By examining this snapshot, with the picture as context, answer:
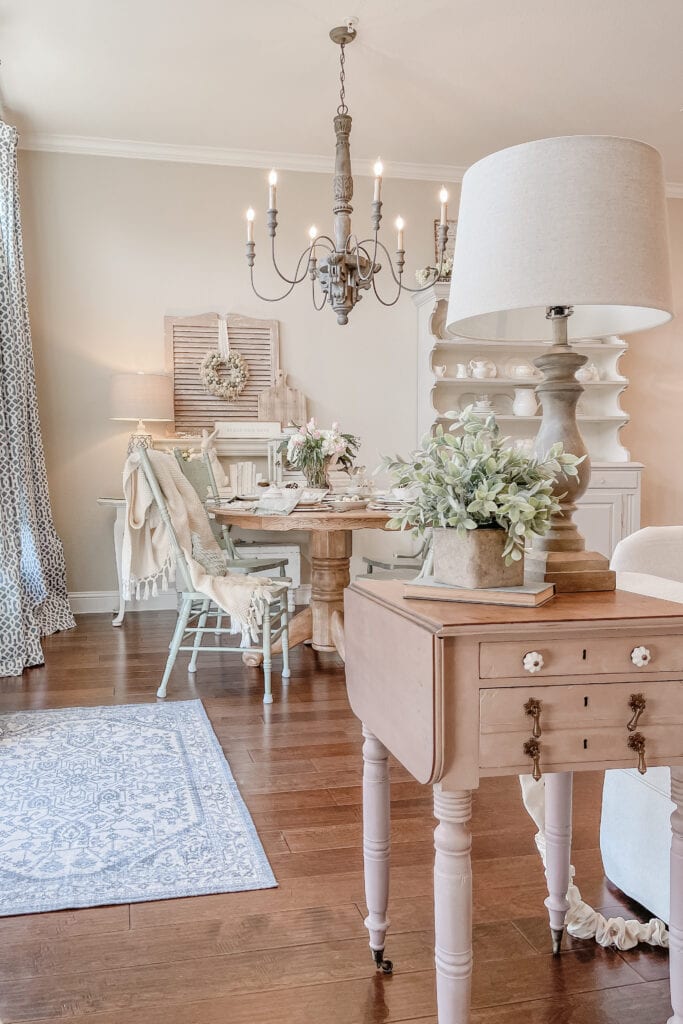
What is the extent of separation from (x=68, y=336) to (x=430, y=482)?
4.69 m

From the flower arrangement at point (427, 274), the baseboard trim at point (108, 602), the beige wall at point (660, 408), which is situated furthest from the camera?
the beige wall at point (660, 408)

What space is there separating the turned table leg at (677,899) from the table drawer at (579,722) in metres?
0.11

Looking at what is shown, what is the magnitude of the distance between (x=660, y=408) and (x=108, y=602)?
13.9 feet

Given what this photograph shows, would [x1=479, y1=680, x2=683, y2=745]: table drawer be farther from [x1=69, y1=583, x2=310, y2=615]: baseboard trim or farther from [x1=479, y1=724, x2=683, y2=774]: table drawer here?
[x1=69, y1=583, x2=310, y2=615]: baseboard trim

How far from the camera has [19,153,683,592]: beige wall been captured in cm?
545

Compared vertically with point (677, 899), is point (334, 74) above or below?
above

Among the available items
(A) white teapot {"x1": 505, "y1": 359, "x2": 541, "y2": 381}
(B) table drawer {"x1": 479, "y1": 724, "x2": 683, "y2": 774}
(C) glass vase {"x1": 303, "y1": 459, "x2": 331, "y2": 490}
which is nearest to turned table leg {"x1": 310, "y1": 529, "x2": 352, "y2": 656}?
(C) glass vase {"x1": 303, "y1": 459, "x2": 331, "y2": 490}

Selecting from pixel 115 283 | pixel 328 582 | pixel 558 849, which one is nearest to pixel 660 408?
pixel 328 582

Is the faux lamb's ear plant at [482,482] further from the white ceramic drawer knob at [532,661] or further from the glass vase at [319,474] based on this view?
the glass vase at [319,474]

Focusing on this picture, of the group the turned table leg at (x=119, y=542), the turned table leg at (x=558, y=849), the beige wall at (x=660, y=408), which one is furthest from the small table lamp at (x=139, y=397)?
the turned table leg at (x=558, y=849)

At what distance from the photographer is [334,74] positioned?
4.47 meters

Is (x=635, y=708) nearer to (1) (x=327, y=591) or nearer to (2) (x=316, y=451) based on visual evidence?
(1) (x=327, y=591)

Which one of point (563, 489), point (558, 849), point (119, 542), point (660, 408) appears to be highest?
point (660, 408)

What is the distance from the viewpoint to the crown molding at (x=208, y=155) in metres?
5.38
